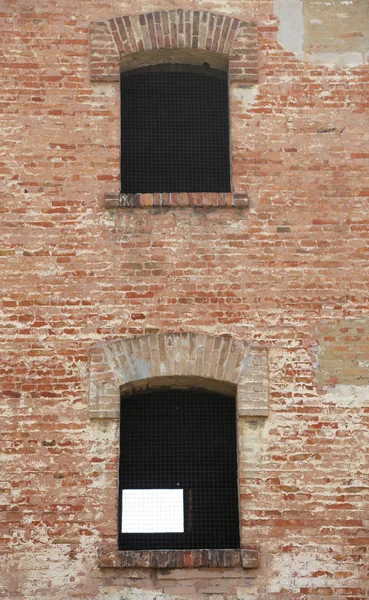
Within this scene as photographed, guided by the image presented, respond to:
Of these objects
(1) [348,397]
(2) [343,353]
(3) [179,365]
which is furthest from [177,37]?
(1) [348,397]

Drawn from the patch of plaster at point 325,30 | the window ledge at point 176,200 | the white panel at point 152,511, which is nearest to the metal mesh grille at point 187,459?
the white panel at point 152,511

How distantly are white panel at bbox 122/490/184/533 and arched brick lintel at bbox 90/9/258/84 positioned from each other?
4.22 m

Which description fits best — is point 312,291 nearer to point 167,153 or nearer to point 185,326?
point 185,326

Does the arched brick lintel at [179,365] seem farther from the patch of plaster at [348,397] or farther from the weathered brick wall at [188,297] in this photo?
the patch of plaster at [348,397]

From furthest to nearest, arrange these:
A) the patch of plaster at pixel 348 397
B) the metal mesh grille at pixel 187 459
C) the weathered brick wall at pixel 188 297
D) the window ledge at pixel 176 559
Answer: the patch of plaster at pixel 348 397 < the metal mesh grille at pixel 187 459 < the weathered brick wall at pixel 188 297 < the window ledge at pixel 176 559

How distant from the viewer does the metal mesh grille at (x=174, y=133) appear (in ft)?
35.7

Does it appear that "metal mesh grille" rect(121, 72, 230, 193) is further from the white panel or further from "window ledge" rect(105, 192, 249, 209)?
the white panel

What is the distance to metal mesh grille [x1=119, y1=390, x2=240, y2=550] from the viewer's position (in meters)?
9.69

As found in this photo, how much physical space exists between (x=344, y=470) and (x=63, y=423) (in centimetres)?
255

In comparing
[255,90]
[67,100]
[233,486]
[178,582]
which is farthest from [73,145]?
[178,582]

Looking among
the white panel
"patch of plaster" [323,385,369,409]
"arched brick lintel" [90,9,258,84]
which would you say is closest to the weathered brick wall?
"patch of plaster" [323,385,369,409]

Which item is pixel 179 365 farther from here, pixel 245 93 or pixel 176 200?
pixel 245 93

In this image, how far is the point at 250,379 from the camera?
9.85 metres

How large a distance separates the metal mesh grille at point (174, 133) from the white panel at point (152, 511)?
303 centimetres
